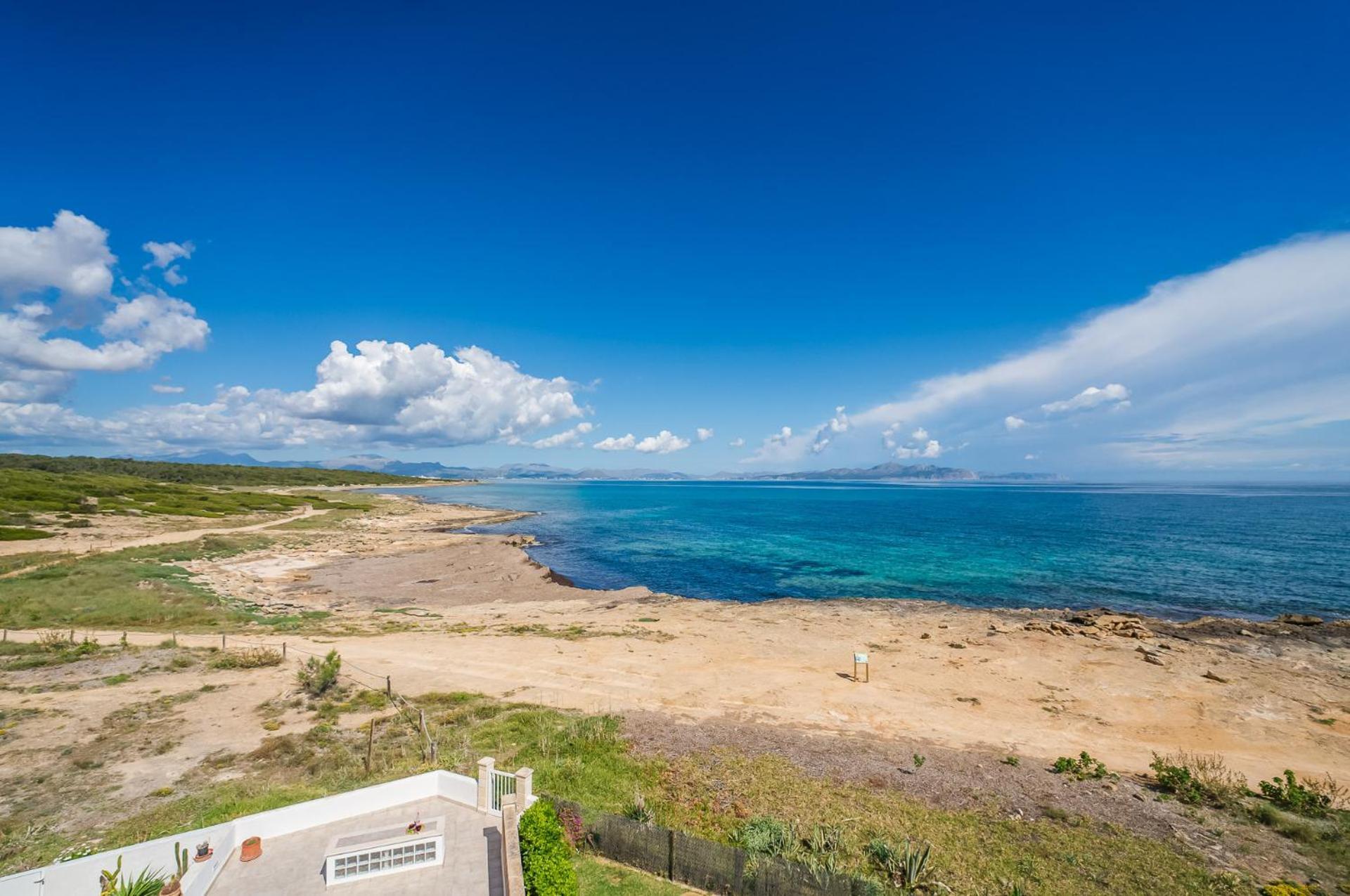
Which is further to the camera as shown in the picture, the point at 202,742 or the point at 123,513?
the point at 123,513

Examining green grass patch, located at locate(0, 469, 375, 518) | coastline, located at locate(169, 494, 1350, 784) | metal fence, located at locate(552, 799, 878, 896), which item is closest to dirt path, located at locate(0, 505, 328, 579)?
green grass patch, located at locate(0, 469, 375, 518)

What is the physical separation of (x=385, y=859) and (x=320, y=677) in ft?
52.0

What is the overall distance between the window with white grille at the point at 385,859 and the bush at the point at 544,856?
2.23m

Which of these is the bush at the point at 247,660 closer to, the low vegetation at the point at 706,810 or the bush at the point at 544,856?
the low vegetation at the point at 706,810

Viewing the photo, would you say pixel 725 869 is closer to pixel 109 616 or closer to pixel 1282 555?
pixel 109 616

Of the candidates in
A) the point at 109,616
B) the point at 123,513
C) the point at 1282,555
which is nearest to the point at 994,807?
the point at 109,616

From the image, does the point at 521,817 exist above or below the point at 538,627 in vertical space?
above

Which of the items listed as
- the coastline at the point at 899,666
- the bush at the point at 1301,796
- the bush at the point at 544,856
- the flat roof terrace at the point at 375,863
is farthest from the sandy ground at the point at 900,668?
the bush at the point at 544,856

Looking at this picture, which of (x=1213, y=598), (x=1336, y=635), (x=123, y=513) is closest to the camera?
(x=1336, y=635)

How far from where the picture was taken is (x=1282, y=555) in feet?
211

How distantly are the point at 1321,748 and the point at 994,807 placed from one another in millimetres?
16374

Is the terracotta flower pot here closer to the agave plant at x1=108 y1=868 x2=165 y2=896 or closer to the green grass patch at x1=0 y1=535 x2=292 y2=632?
the agave plant at x1=108 y1=868 x2=165 y2=896

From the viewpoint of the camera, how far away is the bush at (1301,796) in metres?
15.9

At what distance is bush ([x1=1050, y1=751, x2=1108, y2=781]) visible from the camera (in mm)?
18344
